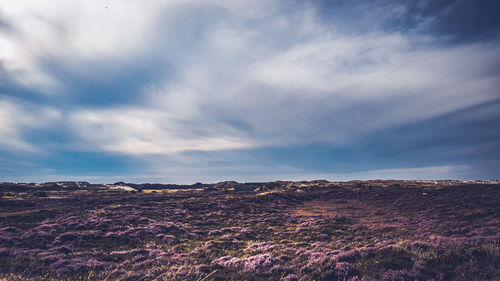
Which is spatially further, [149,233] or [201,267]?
[149,233]

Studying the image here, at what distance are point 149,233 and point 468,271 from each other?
26.2 meters

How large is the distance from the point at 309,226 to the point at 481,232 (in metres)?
16.1

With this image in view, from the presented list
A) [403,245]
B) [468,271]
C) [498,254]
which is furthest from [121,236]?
[498,254]

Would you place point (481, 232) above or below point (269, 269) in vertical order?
above

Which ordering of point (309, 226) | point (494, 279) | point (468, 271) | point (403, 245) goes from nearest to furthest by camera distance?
1. point (494, 279)
2. point (468, 271)
3. point (403, 245)
4. point (309, 226)

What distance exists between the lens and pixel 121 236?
22109mm

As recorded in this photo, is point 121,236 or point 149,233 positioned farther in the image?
point 149,233

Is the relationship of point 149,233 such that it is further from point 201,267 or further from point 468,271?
point 468,271

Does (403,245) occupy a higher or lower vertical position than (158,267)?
higher

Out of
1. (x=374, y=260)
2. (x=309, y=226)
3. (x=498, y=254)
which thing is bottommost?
(x=309, y=226)

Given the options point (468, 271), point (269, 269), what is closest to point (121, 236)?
point (269, 269)

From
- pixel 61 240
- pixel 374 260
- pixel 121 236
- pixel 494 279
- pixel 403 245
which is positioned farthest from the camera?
pixel 121 236

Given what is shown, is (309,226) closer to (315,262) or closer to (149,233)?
(315,262)

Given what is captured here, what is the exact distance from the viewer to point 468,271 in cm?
1055
